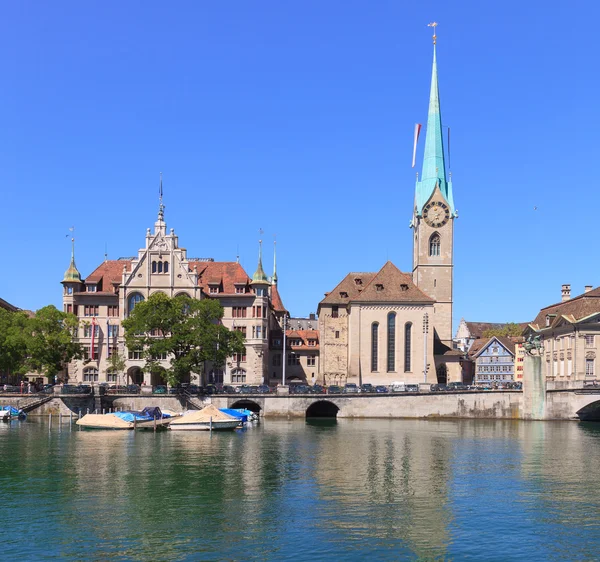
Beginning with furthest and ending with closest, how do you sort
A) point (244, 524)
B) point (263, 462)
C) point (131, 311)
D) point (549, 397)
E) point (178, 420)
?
point (131, 311) → point (549, 397) → point (178, 420) → point (263, 462) → point (244, 524)

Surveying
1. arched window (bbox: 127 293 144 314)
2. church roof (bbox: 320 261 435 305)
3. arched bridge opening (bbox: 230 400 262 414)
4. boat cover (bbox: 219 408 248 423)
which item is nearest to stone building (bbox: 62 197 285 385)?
arched window (bbox: 127 293 144 314)

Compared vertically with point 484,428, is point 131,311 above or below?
above

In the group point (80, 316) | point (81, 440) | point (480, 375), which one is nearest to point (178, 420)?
point (81, 440)

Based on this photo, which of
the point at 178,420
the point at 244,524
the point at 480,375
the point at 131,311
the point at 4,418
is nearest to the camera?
the point at 244,524

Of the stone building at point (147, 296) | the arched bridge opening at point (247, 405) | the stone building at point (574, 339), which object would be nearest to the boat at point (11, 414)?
the stone building at point (147, 296)

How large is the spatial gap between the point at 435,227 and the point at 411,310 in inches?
809

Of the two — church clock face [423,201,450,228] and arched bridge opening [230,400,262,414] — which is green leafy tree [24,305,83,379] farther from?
church clock face [423,201,450,228]

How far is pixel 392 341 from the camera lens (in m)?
122

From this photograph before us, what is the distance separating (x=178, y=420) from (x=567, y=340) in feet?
190

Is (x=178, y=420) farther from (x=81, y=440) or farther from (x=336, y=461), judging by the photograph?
(x=336, y=461)

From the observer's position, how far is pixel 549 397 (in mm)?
101625

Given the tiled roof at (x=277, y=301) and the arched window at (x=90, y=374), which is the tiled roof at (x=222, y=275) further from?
the tiled roof at (x=277, y=301)

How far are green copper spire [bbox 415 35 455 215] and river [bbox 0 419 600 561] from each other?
2786 inches

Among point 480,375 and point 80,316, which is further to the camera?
point 480,375
